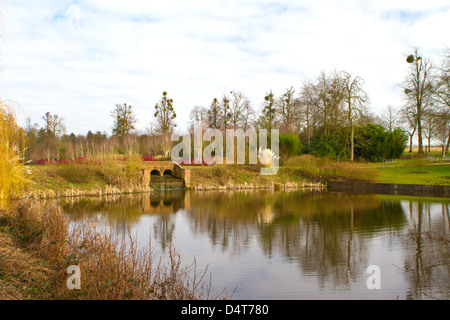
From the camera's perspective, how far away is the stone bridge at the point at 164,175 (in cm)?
2561

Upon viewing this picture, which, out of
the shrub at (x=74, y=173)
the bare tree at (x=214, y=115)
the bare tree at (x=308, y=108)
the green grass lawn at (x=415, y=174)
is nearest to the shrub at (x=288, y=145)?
the bare tree at (x=308, y=108)

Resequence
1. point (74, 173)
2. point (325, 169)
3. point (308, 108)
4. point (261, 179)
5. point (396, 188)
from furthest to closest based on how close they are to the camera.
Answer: point (308, 108), point (325, 169), point (261, 179), point (396, 188), point (74, 173)

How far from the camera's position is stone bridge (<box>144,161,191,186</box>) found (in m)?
25.6

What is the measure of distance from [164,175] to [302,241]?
19.7 meters

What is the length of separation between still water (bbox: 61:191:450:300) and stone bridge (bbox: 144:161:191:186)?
6281 mm

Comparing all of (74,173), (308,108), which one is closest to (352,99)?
(308,108)

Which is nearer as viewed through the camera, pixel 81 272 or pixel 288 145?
pixel 81 272

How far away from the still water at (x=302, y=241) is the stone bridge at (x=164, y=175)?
628cm

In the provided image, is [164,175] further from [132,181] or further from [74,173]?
[74,173]

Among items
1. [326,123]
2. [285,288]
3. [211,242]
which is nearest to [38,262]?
[285,288]

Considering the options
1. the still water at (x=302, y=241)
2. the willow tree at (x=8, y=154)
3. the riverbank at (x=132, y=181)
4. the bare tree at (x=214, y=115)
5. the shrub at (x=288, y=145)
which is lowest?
the still water at (x=302, y=241)

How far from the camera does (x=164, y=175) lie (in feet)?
93.8

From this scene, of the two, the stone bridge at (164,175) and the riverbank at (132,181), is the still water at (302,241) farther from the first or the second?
the stone bridge at (164,175)
